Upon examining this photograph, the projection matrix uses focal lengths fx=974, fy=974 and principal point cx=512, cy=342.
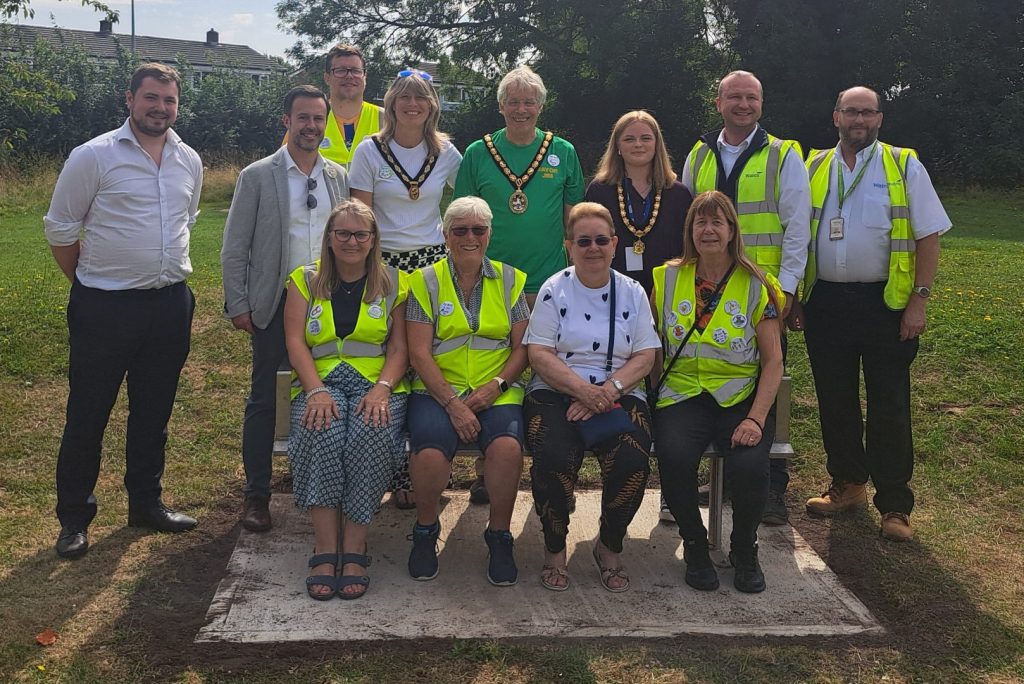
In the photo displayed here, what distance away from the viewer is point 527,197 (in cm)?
493

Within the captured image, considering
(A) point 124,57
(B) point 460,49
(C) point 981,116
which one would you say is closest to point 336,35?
(B) point 460,49

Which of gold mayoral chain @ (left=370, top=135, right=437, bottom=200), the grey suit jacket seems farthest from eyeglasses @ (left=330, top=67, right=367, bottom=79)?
the grey suit jacket

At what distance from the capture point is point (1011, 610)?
13.5 ft

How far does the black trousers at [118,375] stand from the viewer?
179 inches

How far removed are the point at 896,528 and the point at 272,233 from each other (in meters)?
3.43

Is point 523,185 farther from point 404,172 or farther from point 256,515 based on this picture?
point 256,515

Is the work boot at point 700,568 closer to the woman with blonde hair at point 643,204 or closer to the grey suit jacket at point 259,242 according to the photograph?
the woman with blonde hair at point 643,204

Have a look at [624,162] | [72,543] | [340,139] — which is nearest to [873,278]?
[624,162]

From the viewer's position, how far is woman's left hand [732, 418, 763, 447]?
425cm

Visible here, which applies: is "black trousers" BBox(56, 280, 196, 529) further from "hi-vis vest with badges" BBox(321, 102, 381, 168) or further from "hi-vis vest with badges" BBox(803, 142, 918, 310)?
"hi-vis vest with badges" BBox(803, 142, 918, 310)

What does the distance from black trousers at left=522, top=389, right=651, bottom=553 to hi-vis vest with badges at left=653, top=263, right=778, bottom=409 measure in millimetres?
334

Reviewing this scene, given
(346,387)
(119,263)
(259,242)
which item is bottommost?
(346,387)

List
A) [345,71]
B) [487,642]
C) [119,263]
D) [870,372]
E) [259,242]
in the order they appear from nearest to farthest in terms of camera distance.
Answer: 1. [487,642]
2. [119,263]
3. [259,242]
4. [870,372]
5. [345,71]

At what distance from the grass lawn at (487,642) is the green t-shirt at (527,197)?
5.00 ft
